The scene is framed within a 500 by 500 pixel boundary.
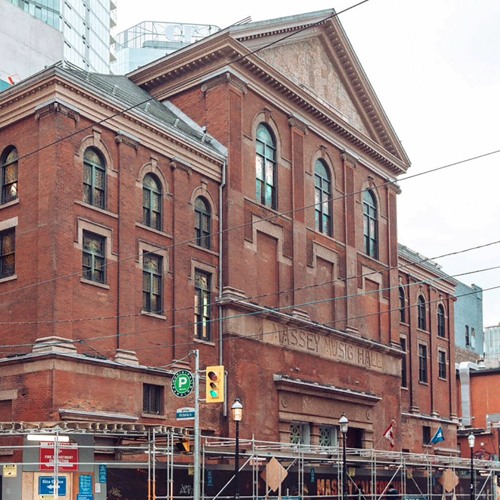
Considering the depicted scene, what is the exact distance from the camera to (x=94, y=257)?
3772 cm

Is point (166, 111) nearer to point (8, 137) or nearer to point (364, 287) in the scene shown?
point (8, 137)

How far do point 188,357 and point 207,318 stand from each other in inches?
85.8

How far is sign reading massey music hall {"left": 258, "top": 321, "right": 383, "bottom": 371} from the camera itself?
44.6m

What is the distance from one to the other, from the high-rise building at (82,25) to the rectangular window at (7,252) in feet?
256

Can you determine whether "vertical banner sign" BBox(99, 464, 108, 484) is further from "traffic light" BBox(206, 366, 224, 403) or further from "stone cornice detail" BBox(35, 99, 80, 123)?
"stone cornice detail" BBox(35, 99, 80, 123)

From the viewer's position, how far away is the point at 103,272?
37.8 metres

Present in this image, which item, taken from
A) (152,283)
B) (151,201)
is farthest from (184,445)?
(151,201)

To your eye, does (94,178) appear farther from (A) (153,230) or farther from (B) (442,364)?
(B) (442,364)

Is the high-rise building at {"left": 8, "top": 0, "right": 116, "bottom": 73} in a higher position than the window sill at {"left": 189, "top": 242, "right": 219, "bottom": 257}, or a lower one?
higher

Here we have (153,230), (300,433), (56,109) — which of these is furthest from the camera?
(300,433)

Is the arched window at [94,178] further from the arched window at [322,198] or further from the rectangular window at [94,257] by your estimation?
the arched window at [322,198]

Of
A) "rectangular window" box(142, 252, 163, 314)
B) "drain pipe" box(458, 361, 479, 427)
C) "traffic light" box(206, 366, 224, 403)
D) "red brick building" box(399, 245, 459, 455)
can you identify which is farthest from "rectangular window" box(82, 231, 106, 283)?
"drain pipe" box(458, 361, 479, 427)

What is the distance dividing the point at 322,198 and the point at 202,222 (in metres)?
9.83

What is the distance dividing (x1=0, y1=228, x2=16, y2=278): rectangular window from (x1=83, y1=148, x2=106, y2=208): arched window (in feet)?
10.3
